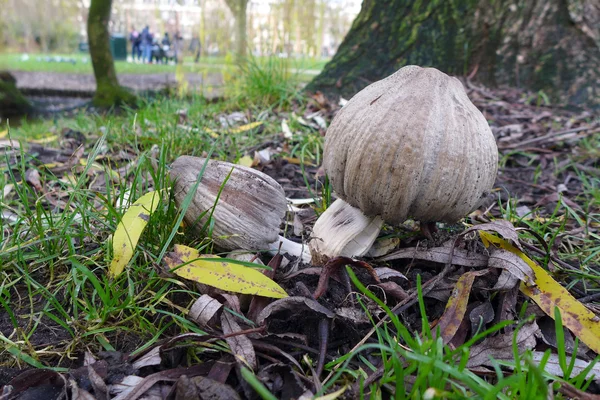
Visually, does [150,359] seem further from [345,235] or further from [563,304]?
[563,304]

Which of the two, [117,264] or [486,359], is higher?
[117,264]

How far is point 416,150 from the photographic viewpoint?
1409 millimetres

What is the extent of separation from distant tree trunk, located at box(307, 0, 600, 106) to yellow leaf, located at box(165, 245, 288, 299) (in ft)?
9.85

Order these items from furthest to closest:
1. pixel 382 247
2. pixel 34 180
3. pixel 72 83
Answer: pixel 72 83 < pixel 34 180 < pixel 382 247

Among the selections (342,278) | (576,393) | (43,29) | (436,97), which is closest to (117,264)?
(342,278)

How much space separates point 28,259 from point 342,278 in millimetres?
1164

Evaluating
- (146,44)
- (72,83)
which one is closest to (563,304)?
(72,83)

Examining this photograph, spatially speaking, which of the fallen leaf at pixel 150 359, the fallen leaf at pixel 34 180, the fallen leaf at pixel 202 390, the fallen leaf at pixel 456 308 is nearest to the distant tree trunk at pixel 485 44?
the fallen leaf at pixel 34 180

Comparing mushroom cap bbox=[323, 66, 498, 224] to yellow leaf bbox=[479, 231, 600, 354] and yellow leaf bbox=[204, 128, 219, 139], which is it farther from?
yellow leaf bbox=[204, 128, 219, 139]

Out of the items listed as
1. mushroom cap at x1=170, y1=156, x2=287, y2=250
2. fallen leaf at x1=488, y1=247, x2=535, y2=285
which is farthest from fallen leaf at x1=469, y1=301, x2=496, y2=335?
mushroom cap at x1=170, y1=156, x2=287, y2=250

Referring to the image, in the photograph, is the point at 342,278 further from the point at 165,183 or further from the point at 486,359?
the point at 165,183

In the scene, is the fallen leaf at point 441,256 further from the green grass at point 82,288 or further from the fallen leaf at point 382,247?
the green grass at point 82,288

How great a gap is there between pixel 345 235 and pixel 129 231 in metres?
0.77

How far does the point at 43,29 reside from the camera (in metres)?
38.3
